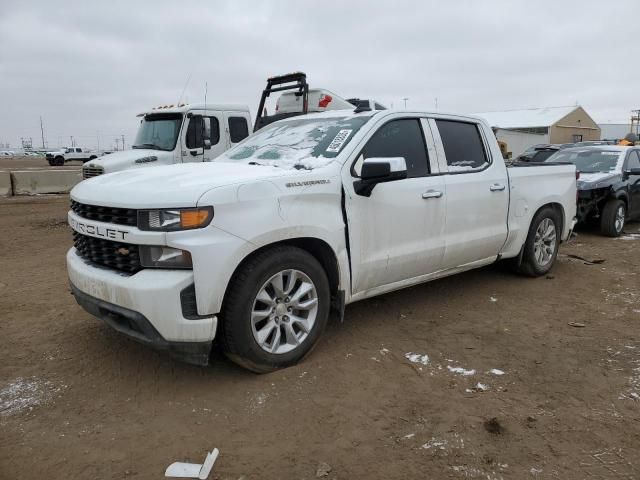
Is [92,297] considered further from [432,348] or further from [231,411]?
[432,348]

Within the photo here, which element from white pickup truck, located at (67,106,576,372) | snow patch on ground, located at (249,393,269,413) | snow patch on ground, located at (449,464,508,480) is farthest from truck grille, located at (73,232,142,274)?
snow patch on ground, located at (449,464,508,480)

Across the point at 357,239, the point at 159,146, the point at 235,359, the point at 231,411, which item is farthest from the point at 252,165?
the point at 159,146

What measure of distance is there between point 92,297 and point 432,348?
2.44 meters

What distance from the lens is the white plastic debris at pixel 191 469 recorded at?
2.37 m

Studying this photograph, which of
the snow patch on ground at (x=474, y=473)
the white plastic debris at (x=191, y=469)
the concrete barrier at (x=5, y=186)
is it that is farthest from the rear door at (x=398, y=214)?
the concrete barrier at (x=5, y=186)

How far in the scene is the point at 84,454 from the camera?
255 centimetres

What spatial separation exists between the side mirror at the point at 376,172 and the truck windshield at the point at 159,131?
6300mm

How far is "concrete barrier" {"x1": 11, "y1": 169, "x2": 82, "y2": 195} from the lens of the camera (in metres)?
15.0

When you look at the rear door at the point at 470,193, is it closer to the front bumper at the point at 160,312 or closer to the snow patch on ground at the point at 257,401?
the snow patch on ground at the point at 257,401

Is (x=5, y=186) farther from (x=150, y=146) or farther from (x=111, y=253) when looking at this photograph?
(x=111, y=253)

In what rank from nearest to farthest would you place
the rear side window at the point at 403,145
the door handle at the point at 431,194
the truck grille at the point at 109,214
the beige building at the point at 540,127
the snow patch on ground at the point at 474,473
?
the snow patch on ground at the point at 474,473 < the truck grille at the point at 109,214 < the rear side window at the point at 403,145 < the door handle at the point at 431,194 < the beige building at the point at 540,127

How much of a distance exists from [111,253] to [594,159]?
29.9ft

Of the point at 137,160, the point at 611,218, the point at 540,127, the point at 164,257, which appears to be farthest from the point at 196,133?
the point at 540,127

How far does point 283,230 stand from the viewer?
3.18 meters
